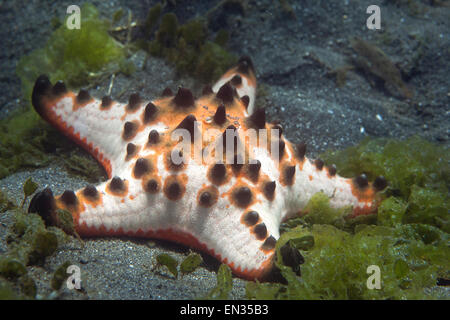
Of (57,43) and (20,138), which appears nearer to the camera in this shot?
(20,138)

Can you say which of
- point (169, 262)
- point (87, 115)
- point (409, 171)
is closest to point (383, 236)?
point (409, 171)

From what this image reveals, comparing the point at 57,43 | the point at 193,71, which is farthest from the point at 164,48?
the point at 57,43

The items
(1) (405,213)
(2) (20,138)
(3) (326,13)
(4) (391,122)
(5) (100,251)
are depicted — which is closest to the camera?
(5) (100,251)

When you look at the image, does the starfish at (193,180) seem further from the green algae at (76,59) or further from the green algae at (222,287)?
the green algae at (76,59)

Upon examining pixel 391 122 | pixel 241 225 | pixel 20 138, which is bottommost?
pixel 241 225

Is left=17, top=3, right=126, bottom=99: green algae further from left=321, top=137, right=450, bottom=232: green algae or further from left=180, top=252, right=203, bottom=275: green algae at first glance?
left=321, top=137, right=450, bottom=232: green algae

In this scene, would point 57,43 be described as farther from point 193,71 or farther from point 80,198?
point 80,198
